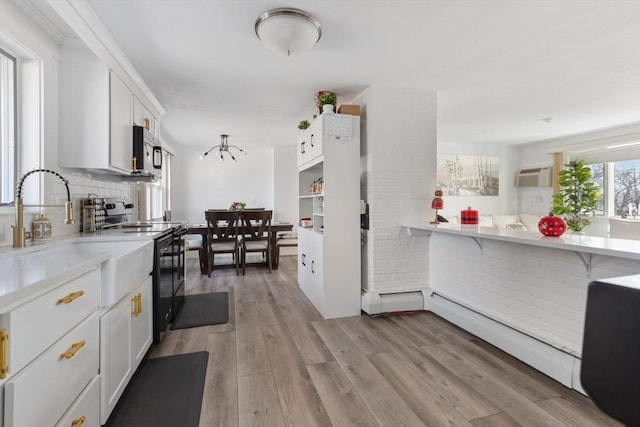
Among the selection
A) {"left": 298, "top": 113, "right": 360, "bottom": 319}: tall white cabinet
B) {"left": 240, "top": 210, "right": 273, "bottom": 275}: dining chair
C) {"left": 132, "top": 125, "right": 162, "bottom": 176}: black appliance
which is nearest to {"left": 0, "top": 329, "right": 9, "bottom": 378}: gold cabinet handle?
{"left": 132, "top": 125, "right": 162, "bottom": 176}: black appliance

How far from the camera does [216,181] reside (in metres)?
6.71

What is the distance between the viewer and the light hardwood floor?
1.59 metres

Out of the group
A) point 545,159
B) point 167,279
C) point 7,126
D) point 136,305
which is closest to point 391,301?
point 167,279

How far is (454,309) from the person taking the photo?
2.82 metres

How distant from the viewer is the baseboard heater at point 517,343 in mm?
1846

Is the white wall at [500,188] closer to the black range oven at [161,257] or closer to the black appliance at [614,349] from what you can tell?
the black range oven at [161,257]

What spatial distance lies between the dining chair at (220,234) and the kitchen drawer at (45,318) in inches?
130

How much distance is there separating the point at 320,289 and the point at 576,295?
6.51 feet

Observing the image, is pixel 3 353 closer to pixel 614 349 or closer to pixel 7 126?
pixel 614 349

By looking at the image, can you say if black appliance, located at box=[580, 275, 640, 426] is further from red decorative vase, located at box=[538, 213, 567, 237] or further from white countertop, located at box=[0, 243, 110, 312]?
red decorative vase, located at box=[538, 213, 567, 237]

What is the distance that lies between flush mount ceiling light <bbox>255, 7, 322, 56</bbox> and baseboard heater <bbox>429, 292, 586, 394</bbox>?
251 centimetres

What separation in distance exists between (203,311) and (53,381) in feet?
7.05

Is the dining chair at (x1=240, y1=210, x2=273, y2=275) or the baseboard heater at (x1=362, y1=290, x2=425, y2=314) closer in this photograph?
the baseboard heater at (x1=362, y1=290, x2=425, y2=314)

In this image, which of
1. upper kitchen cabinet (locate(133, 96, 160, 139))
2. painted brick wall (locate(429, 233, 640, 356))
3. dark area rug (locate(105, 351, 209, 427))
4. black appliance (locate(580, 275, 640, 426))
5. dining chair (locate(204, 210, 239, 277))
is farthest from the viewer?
dining chair (locate(204, 210, 239, 277))
